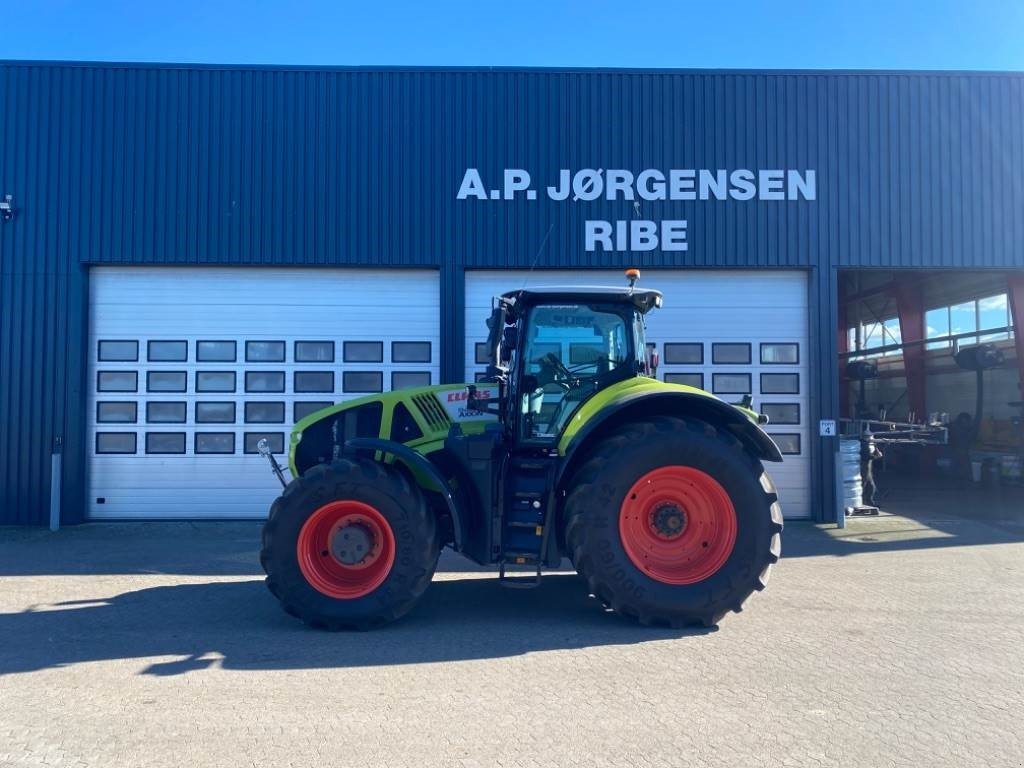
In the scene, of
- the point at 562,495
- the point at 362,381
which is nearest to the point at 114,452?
the point at 362,381

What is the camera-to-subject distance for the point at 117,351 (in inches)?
472

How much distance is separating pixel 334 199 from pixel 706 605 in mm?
8258

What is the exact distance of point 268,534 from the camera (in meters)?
6.18

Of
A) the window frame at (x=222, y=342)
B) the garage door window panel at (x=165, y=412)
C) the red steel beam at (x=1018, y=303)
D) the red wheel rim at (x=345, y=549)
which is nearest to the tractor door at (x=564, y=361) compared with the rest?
the red wheel rim at (x=345, y=549)

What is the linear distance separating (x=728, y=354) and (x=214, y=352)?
24.5 feet

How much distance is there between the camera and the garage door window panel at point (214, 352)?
1202cm

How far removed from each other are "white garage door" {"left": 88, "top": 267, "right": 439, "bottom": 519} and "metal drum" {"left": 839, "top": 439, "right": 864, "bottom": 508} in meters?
5.94

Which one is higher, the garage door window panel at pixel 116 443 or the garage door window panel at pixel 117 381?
the garage door window panel at pixel 117 381

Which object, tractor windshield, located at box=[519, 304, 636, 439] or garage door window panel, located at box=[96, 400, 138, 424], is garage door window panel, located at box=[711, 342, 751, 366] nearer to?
tractor windshield, located at box=[519, 304, 636, 439]

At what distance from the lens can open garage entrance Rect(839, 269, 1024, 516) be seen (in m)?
16.2

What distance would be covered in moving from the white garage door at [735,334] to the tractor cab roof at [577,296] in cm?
540

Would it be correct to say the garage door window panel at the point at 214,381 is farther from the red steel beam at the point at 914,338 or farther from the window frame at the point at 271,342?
the red steel beam at the point at 914,338

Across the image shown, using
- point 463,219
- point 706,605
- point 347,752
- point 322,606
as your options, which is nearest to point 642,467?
point 706,605

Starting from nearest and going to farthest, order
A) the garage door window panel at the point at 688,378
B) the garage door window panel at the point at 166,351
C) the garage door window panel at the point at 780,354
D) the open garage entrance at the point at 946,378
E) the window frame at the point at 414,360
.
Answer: the garage door window panel at the point at 166,351, the window frame at the point at 414,360, the garage door window panel at the point at 688,378, the garage door window panel at the point at 780,354, the open garage entrance at the point at 946,378
